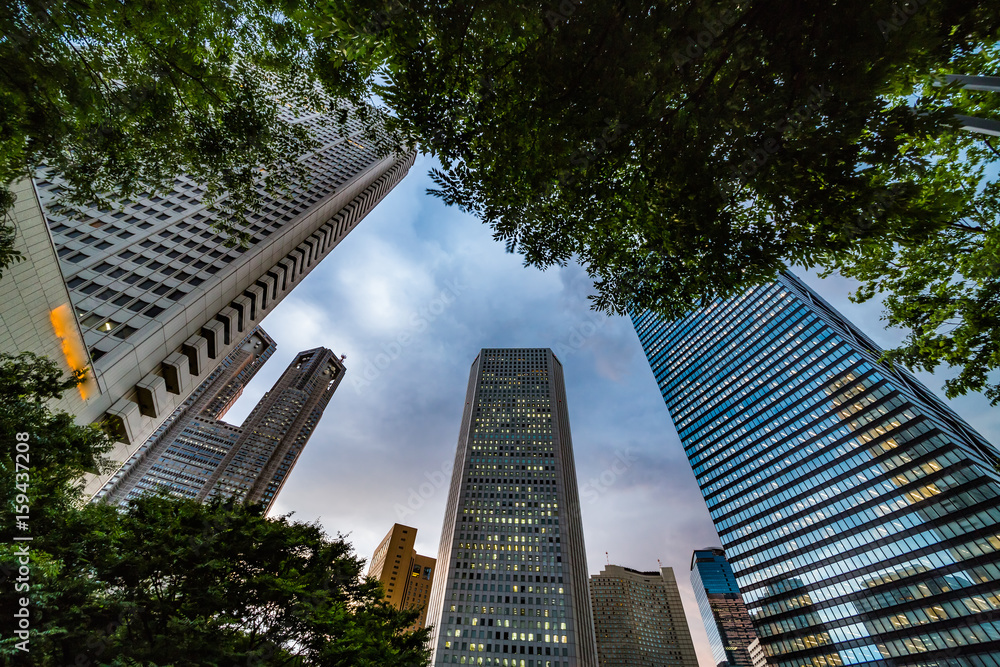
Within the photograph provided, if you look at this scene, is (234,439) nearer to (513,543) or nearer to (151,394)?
(513,543)

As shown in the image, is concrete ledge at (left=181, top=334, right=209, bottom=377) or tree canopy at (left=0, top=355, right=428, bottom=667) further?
concrete ledge at (left=181, top=334, right=209, bottom=377)

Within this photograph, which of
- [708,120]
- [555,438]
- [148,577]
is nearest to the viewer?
[708,120]

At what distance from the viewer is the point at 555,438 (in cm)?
10462

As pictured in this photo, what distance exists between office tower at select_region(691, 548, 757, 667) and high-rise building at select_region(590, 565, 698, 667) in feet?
50.0

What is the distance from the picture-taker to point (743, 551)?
86438 mm

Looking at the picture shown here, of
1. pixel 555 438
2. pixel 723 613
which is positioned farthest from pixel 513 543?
pixel 723 613

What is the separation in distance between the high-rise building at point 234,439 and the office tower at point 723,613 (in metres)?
221

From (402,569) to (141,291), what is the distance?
504ft

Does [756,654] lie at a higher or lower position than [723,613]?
lower

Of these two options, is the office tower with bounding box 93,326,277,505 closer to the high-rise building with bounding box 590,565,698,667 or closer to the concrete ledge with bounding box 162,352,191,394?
the concrete ledge with bounding box 162,352,191,394

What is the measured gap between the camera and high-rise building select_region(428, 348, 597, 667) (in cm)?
7075

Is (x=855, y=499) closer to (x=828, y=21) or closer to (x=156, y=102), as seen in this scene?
(x=828, y=21)

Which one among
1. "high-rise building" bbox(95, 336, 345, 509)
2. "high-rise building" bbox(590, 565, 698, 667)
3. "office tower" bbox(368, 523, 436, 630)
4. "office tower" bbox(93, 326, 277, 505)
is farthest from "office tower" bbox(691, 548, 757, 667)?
"office tower" bbox(93, 326, 277, 505)

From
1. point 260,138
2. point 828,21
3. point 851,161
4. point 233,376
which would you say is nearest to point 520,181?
point 828,21
